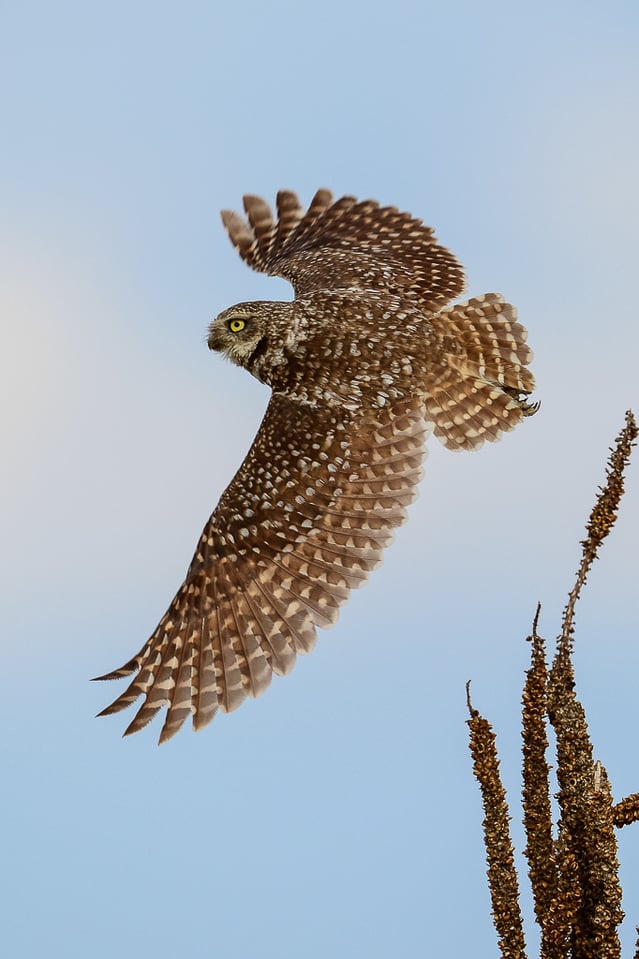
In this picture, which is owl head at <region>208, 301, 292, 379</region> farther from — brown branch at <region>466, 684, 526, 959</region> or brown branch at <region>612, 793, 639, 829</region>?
brown branch at <region>612, 793, 639, 829</region>

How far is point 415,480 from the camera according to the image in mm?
10047

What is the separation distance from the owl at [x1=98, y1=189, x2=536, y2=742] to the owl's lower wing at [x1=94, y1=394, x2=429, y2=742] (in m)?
0.01

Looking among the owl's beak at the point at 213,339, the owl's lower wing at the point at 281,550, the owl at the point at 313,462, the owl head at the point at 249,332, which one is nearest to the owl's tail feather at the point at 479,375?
the owl at the point at 313,462

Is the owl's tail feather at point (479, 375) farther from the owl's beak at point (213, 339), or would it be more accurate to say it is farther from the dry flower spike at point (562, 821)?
the dry flower spike at point (562, 821)

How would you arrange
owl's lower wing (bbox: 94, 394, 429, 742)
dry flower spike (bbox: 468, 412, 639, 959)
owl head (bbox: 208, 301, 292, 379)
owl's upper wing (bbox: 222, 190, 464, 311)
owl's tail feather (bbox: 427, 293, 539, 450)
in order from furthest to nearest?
owl's upper wing (bbox: 222, 190, 464, 311) < owl's tail feather (bbox: 427, 293, 539, 450) < owl head (bbox: 208, 301, 292, 379) < owl's lower wing (bbox: 94, 394, 429, 742) < dry flower spike (bbox: 468, 412, 639, 959)

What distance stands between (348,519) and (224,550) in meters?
0.98

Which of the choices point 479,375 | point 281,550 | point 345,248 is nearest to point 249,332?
point 281,550

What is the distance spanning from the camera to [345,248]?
12453 mm

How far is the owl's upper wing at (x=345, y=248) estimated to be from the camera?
11.5 metres

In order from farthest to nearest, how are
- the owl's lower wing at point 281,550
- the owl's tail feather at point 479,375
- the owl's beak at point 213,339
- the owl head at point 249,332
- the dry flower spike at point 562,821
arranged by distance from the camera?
1. the owl's tail feather at point 479,375
2. the owl's beak at point 213,339
3. the owl head at point 249,332
4. the owl's lower wing at point 281,550
5. the dry flower spike at point 562,821

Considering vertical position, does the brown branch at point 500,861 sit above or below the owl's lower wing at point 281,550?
below

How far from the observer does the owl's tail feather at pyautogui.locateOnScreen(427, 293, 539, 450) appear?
10.8 m

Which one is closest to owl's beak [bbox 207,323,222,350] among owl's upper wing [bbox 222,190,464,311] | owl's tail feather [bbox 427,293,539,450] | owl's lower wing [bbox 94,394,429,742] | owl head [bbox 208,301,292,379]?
owl head [bbox 208,301,292,379]

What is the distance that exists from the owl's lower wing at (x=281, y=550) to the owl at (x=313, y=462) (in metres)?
0.01
